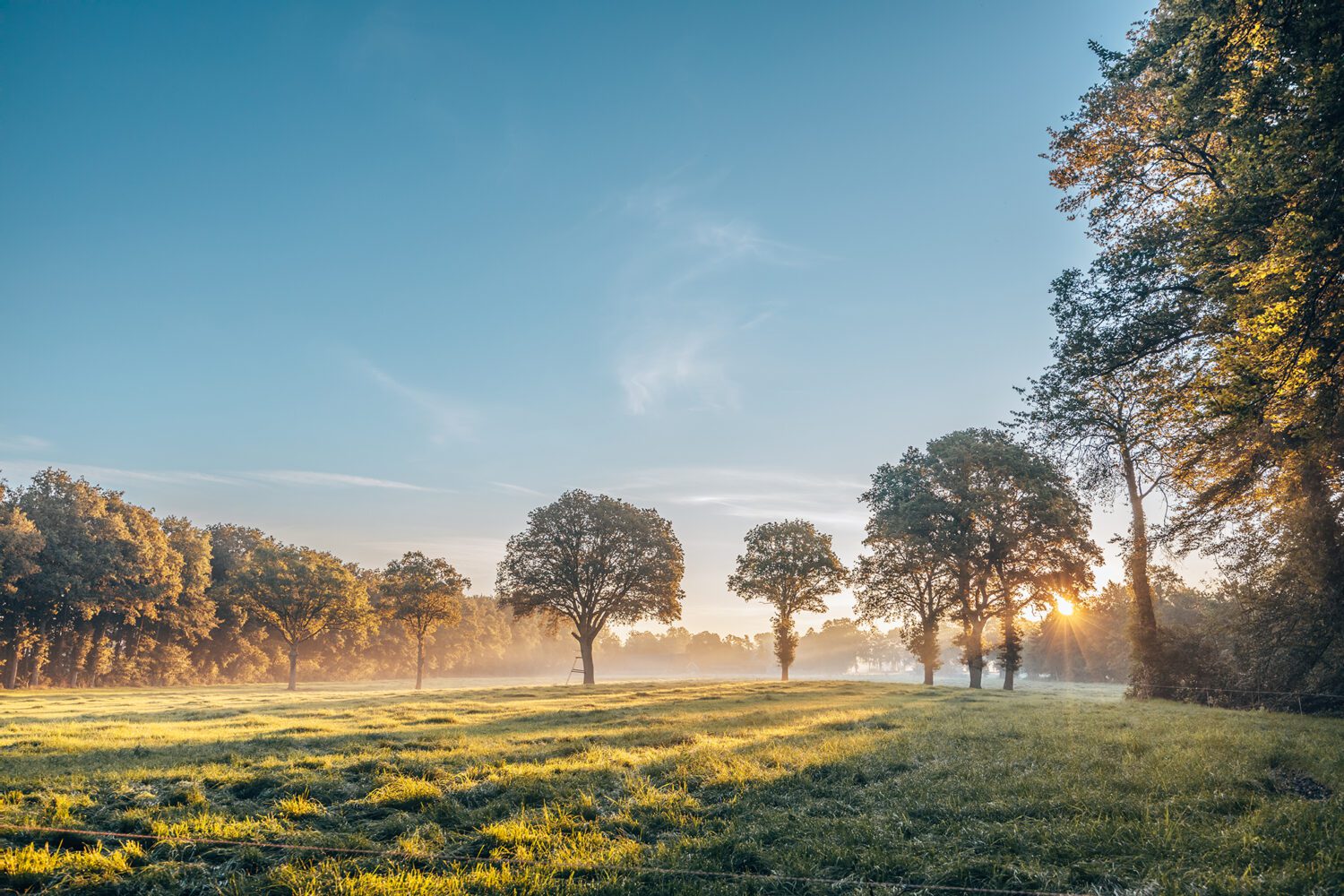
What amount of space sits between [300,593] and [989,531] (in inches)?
2574

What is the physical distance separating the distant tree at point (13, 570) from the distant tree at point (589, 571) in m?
39.2

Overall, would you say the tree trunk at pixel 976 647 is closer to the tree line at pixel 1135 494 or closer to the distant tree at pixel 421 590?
the tree line at pixel 1135 494

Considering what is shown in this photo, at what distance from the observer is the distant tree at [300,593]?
205 feet

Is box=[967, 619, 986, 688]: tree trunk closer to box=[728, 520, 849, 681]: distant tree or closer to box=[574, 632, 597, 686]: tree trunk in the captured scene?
box=[728, 520, 849, 681]: distant tree

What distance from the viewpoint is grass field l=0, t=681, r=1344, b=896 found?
6984 millimetres

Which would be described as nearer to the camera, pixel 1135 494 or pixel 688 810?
pixel 688 810

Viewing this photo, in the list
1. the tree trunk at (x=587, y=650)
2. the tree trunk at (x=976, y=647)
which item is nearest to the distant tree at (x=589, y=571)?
the tree trunk at (x=587, y=650)

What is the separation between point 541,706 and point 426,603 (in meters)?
45.9

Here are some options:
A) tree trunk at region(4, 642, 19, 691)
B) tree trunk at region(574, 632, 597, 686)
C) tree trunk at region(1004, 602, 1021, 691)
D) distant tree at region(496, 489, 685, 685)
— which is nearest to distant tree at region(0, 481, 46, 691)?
tree trunk at region(4, 642, 19, 691)

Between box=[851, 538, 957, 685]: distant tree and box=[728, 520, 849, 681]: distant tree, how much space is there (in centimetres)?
572

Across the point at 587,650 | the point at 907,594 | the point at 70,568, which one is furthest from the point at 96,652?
the point at 907,594

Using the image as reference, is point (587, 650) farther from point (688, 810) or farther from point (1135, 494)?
point (688, 810)

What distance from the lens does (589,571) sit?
195 feet

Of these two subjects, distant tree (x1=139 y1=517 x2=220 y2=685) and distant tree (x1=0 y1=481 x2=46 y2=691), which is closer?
distant tree (x1=0 y1=481 x2=46 y2=691)
